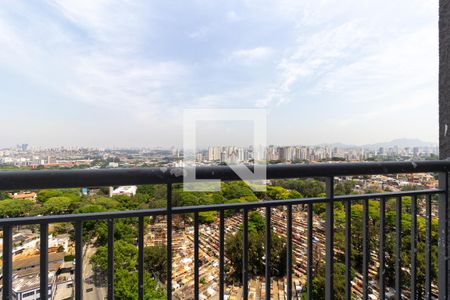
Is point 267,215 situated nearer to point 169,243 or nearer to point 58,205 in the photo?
point 169,243

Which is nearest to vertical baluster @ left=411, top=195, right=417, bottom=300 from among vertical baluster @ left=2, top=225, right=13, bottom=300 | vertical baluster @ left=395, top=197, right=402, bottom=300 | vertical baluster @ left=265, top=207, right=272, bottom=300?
vertical baluster @ left=395, top=197, right=402, bottom=300

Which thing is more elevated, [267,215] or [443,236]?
[267,215]

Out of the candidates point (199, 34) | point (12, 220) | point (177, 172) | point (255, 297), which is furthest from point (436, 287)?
point (199, 34)

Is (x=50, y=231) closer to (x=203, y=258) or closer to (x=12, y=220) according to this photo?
(x=12, y=220)

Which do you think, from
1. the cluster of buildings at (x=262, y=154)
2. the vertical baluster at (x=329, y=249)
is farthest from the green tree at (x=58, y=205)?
the vertical baluster at (x=329, y=249)

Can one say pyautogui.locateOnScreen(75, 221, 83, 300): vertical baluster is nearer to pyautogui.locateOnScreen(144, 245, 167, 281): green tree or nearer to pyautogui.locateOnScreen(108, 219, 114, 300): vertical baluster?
pyautogui.locateOnScreen(108, 219, 114, 300): vertical baluster

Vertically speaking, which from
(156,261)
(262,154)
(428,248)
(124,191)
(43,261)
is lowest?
(428,248)

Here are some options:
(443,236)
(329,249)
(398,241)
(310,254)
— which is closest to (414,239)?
(398,241)
